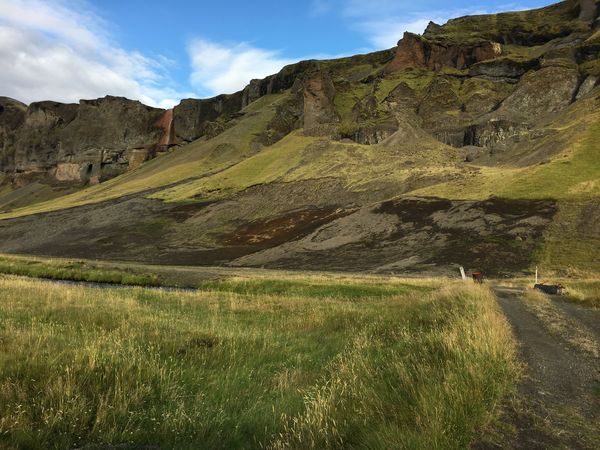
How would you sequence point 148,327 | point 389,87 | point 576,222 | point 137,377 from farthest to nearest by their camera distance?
point 389,87 < point 576,222 < point 148,327 < point 137,377

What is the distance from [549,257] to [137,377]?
178ft

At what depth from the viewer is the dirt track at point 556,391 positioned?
5.26 meters

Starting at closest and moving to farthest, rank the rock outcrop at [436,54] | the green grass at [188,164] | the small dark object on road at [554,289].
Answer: the small dark object on road at [554,289]
the green grass at [188,164]
the rock outcrop at [436,54]

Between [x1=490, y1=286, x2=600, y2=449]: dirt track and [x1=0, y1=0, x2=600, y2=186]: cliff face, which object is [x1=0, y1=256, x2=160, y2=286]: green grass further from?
[x1=0, y1=0, x2=600, y2=186]: cliff face

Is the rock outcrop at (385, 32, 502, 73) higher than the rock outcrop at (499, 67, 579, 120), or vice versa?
the rock outcrop at (385, 32, 502, 73)

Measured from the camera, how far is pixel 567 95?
121 meters

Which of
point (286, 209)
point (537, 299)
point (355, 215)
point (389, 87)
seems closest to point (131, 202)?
point (286, 209)

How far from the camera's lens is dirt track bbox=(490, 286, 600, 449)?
526 centimetres

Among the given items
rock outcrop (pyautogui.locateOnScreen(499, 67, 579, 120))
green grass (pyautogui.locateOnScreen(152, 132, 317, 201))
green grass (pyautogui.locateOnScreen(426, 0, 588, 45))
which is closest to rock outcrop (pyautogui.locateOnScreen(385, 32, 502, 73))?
green grass (pyautogui.locateOnScreen(426, 0, 588, 45))

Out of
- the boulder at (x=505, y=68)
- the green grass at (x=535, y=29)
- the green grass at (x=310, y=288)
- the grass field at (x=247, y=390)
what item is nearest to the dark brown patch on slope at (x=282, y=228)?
the green grass at (x=310, y=288)

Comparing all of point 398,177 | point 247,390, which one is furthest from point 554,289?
point 398,177

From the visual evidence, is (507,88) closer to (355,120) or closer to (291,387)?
(355,120)

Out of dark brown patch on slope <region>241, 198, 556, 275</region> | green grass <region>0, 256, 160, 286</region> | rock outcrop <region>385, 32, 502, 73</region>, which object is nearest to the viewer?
green grass <region>0, 256, 160, 286</region>

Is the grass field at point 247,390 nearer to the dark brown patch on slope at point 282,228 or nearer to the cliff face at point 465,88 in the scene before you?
the dark brown patch on slope at point 282,228
